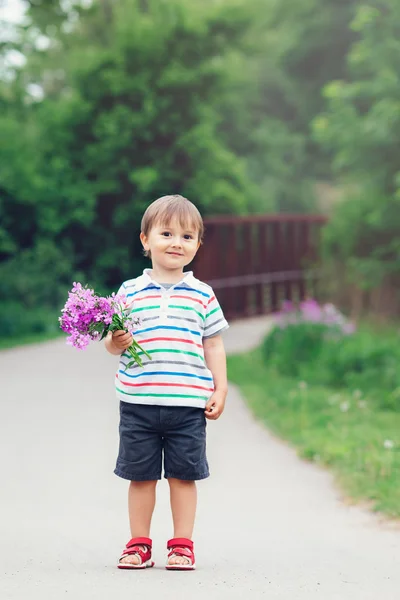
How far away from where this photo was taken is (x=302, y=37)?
37.0m

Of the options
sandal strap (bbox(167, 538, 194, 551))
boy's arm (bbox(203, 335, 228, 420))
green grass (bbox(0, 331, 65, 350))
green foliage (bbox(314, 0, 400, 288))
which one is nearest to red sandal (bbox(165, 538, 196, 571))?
sandal strap (bbox(167, 538, 194, 551))

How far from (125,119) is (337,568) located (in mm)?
19205

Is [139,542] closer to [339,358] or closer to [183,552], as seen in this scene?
[183,552]

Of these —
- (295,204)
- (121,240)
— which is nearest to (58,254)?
(121,240)

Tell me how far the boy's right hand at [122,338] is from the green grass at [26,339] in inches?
468

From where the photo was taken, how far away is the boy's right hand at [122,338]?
4590 mm

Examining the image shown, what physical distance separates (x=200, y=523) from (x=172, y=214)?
2.10 m

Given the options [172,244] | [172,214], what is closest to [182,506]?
[172,244]

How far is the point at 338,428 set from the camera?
9.04 meters

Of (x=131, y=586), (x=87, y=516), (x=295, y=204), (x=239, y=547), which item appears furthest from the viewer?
(x=295, y=204)

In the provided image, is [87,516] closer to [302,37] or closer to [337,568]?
[337,568]

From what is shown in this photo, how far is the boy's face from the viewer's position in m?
4.76

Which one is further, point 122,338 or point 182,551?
point 182,551

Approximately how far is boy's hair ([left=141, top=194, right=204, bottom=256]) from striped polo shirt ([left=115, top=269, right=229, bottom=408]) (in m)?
0.25
